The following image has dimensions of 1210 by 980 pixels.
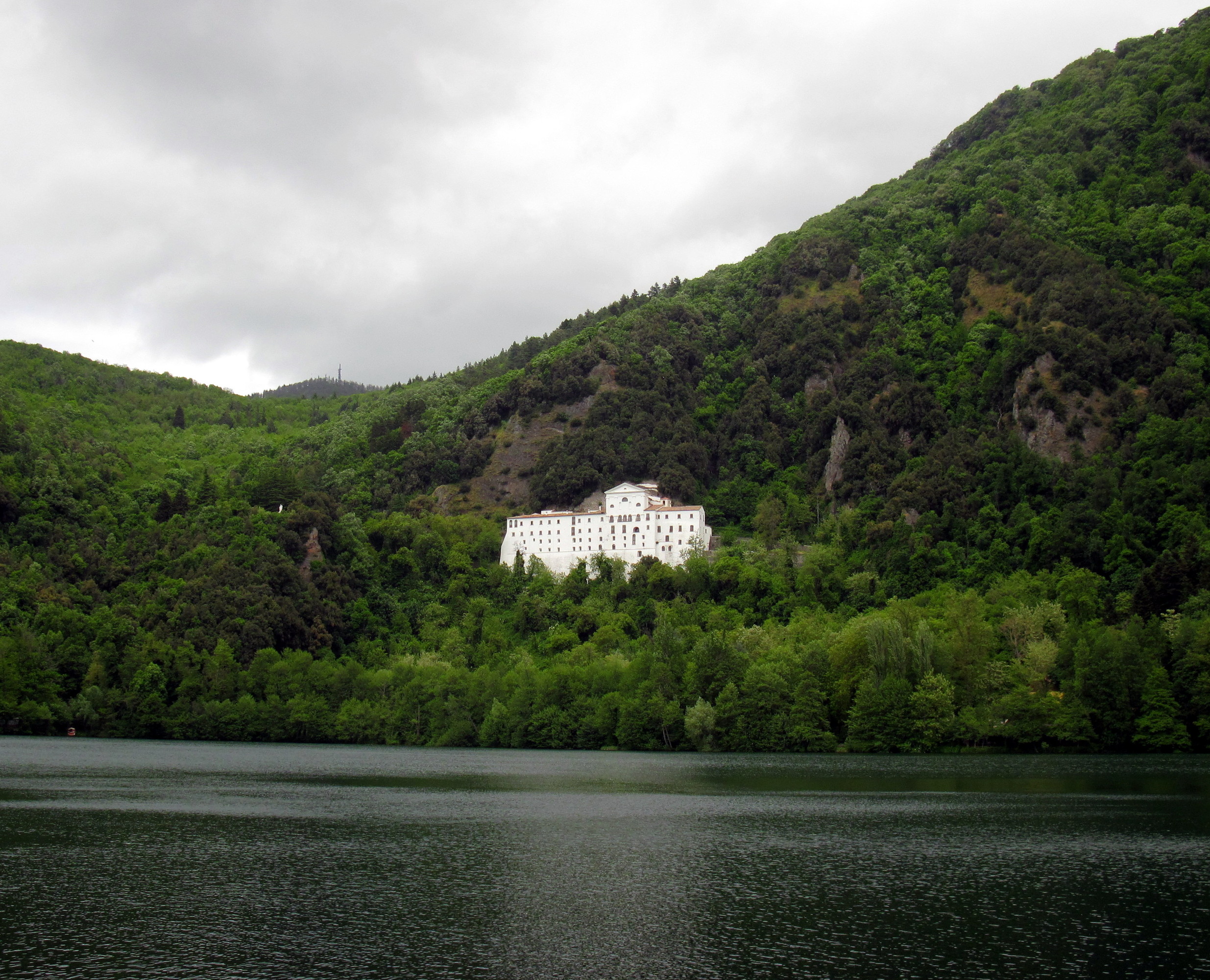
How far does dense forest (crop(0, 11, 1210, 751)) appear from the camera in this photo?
93.3m

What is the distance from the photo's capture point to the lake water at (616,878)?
28109 millimetres

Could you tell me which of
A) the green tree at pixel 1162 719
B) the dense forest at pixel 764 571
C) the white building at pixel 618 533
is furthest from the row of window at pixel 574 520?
the green tree at pixel 1162 719

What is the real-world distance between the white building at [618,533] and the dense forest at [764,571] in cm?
436

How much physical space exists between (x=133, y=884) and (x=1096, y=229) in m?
195

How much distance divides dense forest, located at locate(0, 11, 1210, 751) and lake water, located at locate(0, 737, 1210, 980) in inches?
853

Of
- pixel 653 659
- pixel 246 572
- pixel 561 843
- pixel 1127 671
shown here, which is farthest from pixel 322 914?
pixel 246 572

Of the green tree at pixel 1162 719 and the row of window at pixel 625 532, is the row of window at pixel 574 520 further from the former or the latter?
the green tree at pixel 1162 719

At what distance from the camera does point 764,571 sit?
141500 millimetres

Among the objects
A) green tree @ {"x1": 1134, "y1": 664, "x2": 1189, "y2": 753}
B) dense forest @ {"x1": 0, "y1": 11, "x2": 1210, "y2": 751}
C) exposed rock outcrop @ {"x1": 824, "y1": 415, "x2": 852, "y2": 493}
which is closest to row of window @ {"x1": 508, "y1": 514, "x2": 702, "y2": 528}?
dense forest @ {"x1": 0, "y1": 11, "x2": 1210, "y2": 751}

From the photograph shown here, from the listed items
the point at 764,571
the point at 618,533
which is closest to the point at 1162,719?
the point at 764,571

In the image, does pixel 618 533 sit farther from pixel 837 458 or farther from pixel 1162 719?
pixel 1162 719

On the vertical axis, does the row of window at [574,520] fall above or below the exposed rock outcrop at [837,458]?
below

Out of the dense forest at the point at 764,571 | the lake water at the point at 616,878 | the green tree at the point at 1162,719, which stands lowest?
the lake water at the point at 616,878

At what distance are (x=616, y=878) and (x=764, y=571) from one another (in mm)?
105275
